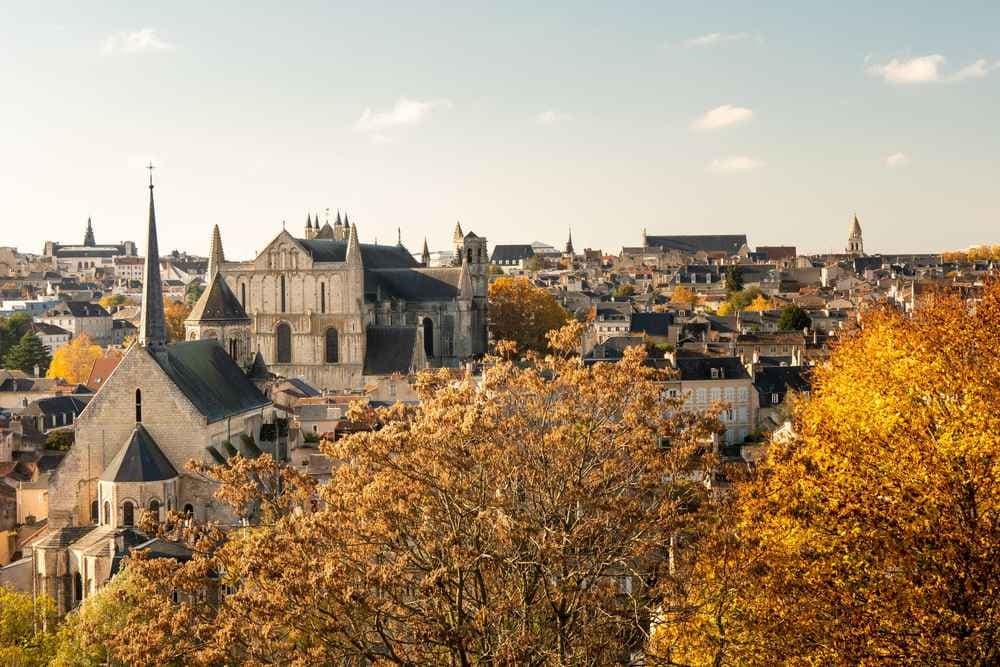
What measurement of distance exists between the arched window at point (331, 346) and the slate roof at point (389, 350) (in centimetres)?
183

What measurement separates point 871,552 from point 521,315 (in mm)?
71720

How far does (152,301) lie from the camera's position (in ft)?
119

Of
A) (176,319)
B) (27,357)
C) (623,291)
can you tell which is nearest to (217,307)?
(27,357)

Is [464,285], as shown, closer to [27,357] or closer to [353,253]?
[353,253]

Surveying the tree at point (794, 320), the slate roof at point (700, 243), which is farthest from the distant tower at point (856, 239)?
the tree at point (794, 320)

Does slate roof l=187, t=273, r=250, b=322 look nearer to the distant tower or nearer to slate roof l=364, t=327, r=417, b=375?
slate roof l=364, t=327, r=417, b=375

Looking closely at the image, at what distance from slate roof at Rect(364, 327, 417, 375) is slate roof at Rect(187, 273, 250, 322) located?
Result: 1479 centimetres

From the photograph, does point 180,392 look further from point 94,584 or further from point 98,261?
point 98,261

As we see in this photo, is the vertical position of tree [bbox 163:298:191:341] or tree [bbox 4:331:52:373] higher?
tree [bbox 163:298:191:341]

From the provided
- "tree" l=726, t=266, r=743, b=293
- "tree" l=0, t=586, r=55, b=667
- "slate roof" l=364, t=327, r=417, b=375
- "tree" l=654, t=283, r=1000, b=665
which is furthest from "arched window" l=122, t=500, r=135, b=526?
"tree" l=726, t=266, r=743, b=293

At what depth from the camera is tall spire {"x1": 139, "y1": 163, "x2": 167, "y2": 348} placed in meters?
35.3

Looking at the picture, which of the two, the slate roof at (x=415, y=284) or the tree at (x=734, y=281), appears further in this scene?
the tree at (x=734, y=281)

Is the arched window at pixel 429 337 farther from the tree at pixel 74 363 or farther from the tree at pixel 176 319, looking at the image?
the tree at pixel 74 363

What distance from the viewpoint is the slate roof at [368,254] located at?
67.6m
